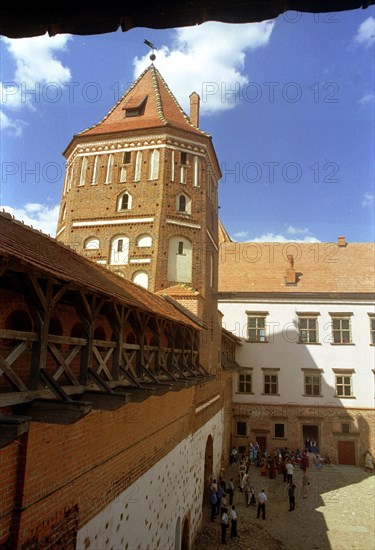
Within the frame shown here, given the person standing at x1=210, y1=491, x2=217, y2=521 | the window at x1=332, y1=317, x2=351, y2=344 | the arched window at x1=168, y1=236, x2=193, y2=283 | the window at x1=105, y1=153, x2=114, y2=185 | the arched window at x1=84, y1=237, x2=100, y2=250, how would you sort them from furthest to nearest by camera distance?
the window at x1=332, y1=317, x2=351, y2=344
the window at x1=105, y1=153, x2=114, y2=185
the arched window at x1=84, y1=237, x2=100, y2=250
the arched window at x1=168, y1=236, x2=193, y2=283
the person standing at x1=210, y1=491, x2=217, y2=521

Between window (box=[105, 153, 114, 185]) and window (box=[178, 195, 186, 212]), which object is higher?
window (box=[105, 153, 114, 185])

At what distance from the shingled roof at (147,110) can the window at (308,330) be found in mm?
14108

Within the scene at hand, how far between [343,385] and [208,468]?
12.0 meters

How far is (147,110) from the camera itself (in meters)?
18.9

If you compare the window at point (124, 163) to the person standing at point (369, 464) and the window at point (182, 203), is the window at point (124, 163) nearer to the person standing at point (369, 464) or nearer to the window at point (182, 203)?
the window at point (182, 203)

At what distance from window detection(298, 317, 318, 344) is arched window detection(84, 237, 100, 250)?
1505cm

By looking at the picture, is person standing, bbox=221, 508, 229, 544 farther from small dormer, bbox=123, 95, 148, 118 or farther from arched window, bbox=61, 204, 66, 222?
small dormer, bbox=123, 95, 148, 118

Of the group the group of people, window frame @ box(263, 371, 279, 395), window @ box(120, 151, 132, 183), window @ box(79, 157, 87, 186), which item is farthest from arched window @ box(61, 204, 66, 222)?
window frame @ box(263, 371, 279, 395)

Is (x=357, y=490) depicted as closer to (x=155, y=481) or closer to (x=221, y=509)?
(x=221, y=509)

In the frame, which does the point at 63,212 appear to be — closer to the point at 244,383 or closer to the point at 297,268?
the point at 244,383

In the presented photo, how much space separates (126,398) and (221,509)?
1212 cm

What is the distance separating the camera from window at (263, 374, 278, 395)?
984 inches

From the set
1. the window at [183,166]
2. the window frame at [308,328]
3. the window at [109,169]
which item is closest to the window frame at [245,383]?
the window frame at [308,328]

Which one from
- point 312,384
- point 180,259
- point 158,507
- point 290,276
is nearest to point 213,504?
point 158,507
